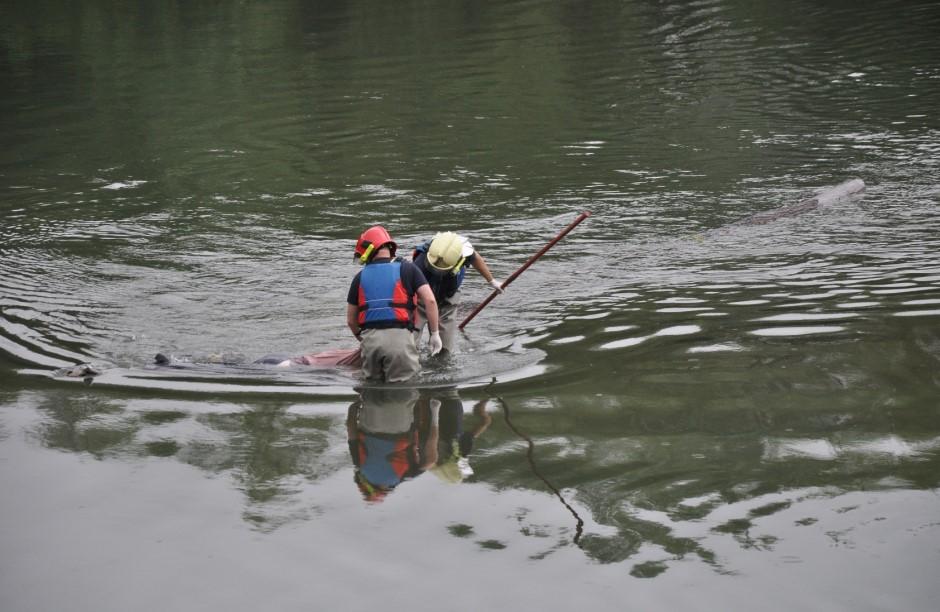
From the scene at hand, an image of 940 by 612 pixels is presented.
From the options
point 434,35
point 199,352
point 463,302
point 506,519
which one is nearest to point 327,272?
point 463,302

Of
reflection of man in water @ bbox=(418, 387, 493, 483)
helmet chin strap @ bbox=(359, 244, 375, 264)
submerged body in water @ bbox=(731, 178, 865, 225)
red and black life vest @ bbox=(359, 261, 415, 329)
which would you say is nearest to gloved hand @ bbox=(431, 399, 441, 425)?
reflection of man in water @ bbox=(418, 387, 493, 483)

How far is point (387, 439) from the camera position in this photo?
916 centimetres

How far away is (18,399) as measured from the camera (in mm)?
10211

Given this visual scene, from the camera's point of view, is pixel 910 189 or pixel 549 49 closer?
pixel 910 189

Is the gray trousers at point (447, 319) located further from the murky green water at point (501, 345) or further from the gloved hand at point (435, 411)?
the gloved hand at point (435, 411)

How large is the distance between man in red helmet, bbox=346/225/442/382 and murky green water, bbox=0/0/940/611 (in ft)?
1.37

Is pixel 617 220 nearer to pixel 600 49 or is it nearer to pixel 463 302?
pixel 463 302

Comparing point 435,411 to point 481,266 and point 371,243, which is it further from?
point 481,266

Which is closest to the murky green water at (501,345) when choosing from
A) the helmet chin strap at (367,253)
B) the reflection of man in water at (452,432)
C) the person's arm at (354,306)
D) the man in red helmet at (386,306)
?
the reflection of man in water at (452,432)

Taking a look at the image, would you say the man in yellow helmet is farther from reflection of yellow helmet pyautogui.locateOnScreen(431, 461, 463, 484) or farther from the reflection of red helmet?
reflection of yellow helmet pyautogui.locateOnScreen(431, 461, 463, 484)

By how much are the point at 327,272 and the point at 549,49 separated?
2025cm

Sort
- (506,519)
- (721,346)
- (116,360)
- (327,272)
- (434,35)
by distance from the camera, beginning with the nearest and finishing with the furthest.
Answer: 1. (506,519)
2. (721,346)
3. (116,360)
4. (327,272)
5. (434,35)

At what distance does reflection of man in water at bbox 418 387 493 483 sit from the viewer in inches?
334

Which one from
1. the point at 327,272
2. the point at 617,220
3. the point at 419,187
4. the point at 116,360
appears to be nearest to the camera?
the point at 116,360
